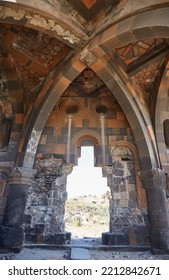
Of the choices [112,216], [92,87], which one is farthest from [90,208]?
[92,87]

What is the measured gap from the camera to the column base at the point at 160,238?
4492 millimetres

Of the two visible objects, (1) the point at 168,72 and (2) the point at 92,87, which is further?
(2) the point at 92,87

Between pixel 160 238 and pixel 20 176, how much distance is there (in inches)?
152

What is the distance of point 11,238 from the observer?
15.2 ft

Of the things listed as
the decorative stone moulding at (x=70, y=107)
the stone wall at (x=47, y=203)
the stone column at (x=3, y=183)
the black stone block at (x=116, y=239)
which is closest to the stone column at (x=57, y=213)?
the stone wall at (x=47, y=203)

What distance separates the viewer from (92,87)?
6.38 meters

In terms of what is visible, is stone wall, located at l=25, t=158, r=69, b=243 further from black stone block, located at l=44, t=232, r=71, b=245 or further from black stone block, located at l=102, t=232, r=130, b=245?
black stone block, located at l=102, t=232, r=130, b=245

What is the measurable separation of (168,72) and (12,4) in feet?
13.2

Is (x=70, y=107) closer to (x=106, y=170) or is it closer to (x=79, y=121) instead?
(x=79, y=121)

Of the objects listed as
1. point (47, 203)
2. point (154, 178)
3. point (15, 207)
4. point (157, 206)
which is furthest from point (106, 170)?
point (15, 207)

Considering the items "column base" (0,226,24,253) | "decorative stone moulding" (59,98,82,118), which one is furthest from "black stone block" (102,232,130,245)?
"decorative stone moulding" (59,98,82,118)

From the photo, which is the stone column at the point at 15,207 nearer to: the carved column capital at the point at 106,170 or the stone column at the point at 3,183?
the stone column at the point at 3,183

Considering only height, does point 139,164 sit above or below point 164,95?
below
